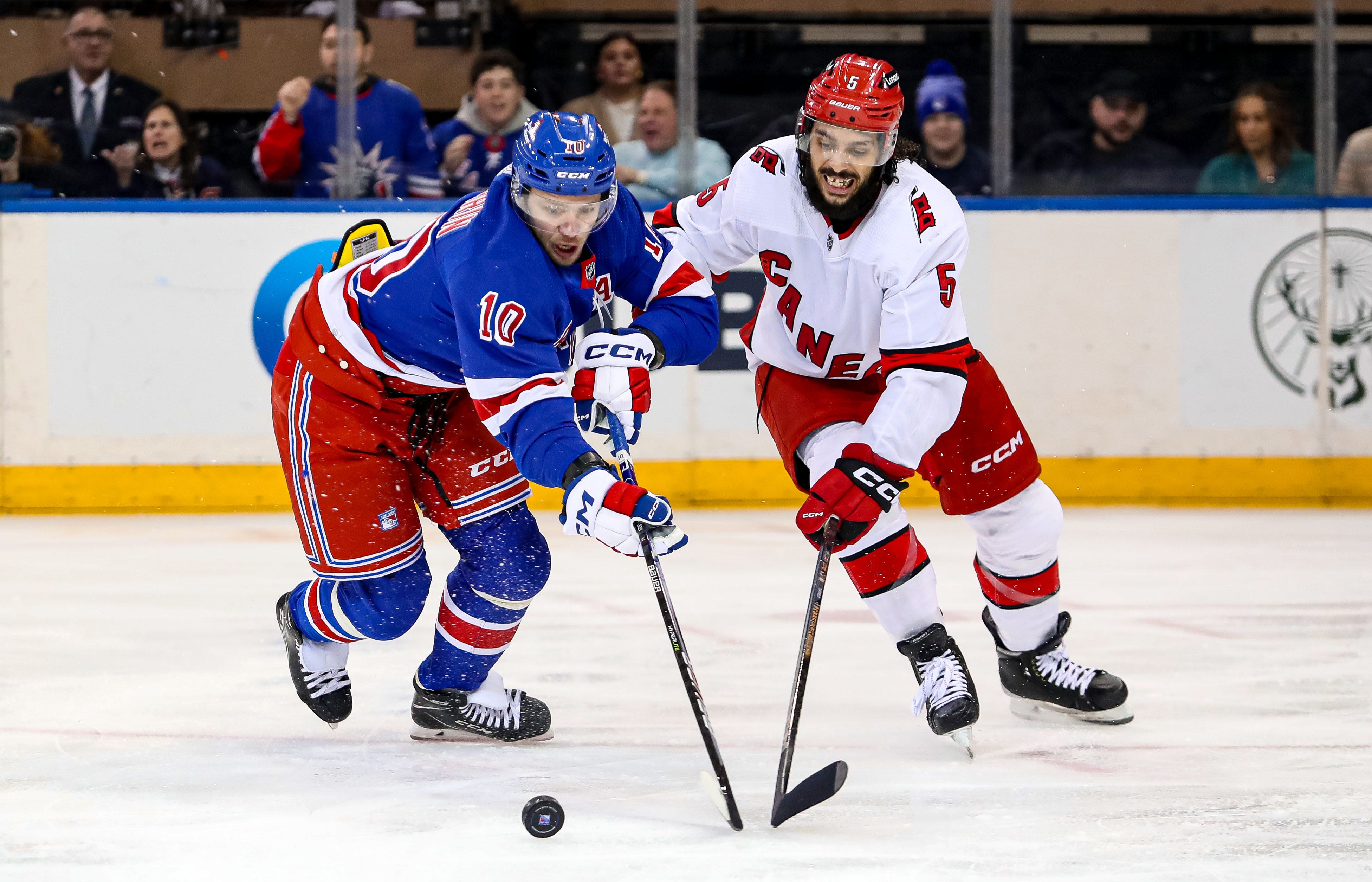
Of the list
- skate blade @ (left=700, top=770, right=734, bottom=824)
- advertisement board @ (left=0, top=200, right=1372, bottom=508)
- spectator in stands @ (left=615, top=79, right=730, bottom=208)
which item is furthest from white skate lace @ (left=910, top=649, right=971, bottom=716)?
spectator in stands @ (left=615, top=79, right=730, bottom=208)

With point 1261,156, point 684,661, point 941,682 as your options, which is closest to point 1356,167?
point 1261,156

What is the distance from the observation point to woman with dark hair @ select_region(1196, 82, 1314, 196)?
19.5 ft

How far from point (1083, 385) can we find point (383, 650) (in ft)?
10.7

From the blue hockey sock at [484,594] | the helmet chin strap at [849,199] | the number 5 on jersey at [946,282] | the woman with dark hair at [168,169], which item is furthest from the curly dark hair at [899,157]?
the woman with dark hair at [168,169]

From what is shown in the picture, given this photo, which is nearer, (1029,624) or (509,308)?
(509,308)

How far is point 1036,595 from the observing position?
113 inches

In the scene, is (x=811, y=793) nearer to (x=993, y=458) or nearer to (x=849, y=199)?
(x=993, y=458)

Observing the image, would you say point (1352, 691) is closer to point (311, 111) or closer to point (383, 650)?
point (383, 650)

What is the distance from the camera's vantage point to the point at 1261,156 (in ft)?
19.6

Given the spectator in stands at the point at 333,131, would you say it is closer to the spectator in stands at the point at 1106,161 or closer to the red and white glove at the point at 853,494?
the spectator in stands at the point at 1106,161

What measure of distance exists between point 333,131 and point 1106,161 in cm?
285

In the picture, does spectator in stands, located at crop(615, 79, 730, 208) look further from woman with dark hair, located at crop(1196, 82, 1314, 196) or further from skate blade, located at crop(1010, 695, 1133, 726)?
skate blade, located at crop(1010, 695, 1133, 726)

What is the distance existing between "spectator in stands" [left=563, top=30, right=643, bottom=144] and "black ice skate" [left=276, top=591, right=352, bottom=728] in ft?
11.4

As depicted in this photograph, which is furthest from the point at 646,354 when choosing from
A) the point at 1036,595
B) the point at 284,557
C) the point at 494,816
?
the point at 284,557
